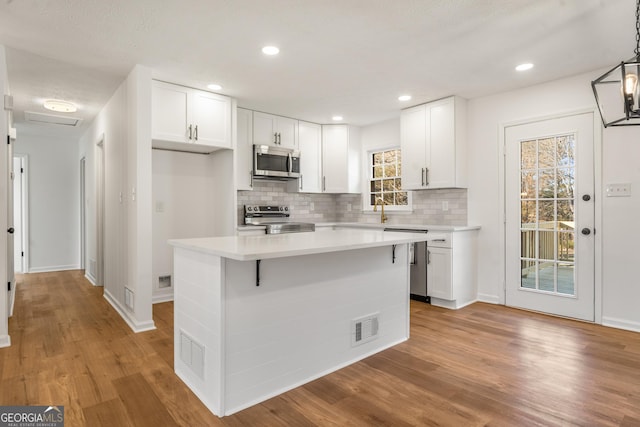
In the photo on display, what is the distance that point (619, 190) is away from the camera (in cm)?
326

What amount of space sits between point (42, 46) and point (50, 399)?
265cm

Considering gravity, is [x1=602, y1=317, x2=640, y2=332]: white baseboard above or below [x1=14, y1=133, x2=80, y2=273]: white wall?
below

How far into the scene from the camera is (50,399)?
2.05 metres

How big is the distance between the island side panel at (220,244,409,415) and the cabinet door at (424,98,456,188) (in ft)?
5.88

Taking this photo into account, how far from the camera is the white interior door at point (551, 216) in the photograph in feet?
11.4

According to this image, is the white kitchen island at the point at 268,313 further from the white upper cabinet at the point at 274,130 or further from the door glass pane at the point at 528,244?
the white upper cabinet at the point at 274,130

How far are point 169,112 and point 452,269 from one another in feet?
11.1

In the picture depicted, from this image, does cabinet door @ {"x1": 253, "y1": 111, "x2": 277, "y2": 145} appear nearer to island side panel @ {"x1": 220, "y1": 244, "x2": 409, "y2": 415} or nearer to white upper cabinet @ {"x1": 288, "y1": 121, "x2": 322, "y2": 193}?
white upper cabinet @ {"x1": 288, "y1": 121, "x2": 322, "y2": 193}

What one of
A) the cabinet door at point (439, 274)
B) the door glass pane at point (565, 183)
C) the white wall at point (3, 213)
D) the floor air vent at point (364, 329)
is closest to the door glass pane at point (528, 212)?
the door glass pane at point (565, 183)

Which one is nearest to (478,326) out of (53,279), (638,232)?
(638,232)

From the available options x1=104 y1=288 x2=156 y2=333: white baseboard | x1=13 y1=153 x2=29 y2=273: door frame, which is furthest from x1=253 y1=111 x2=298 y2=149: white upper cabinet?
x1=13 y1=153 x2=29 y2=273: door frame

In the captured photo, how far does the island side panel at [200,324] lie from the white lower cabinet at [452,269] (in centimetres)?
264

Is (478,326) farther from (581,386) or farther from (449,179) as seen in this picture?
(449,179)

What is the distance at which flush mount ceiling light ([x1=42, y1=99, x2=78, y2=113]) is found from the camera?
4379 mm
